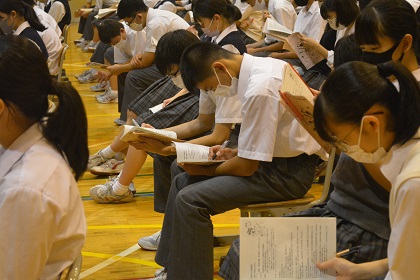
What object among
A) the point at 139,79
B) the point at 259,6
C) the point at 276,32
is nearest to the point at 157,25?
the point at 139,79

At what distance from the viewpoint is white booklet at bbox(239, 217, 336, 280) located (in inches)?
85.4

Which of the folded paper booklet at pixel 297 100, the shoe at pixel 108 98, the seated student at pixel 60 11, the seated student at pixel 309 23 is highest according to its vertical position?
the folded paper booklet at pixel 297 100

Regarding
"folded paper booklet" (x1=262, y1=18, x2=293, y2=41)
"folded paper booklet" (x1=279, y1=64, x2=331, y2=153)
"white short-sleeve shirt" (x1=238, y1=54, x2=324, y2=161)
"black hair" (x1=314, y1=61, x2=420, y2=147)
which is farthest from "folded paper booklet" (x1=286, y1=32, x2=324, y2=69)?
"black hair" (x1=314, y1=61, x2=420, y2=147)

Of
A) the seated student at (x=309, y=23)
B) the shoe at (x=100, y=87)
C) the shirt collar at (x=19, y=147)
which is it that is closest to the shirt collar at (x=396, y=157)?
the shirt collar at (x=19, y=147)

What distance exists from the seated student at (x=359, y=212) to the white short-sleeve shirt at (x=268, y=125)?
436 mm

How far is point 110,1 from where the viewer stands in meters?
9.66

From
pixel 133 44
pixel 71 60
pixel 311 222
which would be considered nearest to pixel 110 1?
pixel 71 60

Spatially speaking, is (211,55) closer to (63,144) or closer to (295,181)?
(295,181)

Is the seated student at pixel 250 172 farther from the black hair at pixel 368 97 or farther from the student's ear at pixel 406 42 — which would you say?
the black hair at pixel 368 97

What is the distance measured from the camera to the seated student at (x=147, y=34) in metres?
5.45

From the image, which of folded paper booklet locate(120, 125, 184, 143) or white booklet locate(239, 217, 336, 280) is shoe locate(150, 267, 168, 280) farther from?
white booklet locate(239, 217, 336, 280)

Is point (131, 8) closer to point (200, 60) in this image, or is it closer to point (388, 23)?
point (200, 60)

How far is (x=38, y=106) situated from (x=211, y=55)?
1.40 m

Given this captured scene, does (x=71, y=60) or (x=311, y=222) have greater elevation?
(x=311, y=222)
